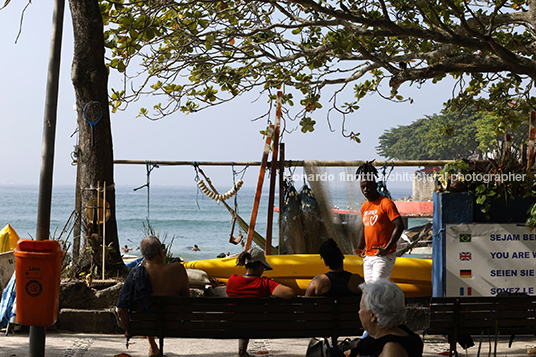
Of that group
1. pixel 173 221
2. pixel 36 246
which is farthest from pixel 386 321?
pixel 173 221

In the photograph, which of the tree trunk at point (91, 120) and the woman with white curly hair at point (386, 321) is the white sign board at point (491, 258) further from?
the tree trunk at point (91, 120)

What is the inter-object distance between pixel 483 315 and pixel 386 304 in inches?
94.7

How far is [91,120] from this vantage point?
7.33 m

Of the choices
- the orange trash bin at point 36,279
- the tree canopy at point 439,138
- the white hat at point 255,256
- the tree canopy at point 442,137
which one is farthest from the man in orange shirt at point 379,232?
the tree canopy at point 439,138

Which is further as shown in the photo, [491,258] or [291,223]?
[291,223]

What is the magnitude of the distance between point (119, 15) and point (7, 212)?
197 feet

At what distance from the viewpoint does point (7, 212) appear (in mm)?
61312

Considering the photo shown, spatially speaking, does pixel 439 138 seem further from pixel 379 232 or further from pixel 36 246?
pixel 36 246

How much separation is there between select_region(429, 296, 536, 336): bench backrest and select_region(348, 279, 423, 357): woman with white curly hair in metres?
1.96

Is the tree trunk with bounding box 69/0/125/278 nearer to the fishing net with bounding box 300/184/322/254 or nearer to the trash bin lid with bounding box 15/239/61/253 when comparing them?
the trash bin lid with bounding box 15/239/61/253

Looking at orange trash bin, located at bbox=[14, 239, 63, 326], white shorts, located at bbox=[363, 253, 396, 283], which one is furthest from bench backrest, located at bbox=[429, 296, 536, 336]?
orange trash bin, located at bbox=[14, 239, 63, 326]

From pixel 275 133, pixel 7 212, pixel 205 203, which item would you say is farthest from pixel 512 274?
pixel 7 212

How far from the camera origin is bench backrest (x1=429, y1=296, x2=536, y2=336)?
4.69 m

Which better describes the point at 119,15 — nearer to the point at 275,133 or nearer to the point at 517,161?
the point at 275,133
